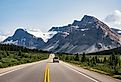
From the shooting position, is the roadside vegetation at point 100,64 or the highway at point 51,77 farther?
the roadside vegetation at point 100,64

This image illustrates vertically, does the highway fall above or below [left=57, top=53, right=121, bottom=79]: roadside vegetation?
below

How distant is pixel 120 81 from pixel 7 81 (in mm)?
7644

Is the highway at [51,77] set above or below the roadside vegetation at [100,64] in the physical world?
below

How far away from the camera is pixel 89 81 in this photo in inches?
783

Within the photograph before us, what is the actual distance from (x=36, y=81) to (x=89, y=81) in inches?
141

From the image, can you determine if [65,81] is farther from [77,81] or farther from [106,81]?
[106,81]

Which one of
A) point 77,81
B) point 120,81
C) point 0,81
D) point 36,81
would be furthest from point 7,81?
point 120,81

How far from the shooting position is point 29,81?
19219 millimetres

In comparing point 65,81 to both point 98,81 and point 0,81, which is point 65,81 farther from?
point 0,81

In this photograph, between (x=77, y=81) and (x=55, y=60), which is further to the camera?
(x=55, y=60)

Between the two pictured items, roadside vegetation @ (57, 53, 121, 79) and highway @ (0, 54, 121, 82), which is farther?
roadside vegetation @ (57, 53, 121, 79)

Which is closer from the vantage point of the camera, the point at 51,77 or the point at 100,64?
the point at 51,77

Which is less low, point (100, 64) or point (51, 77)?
point (100, 64)

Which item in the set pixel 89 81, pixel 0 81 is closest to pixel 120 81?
pixel 89 81
